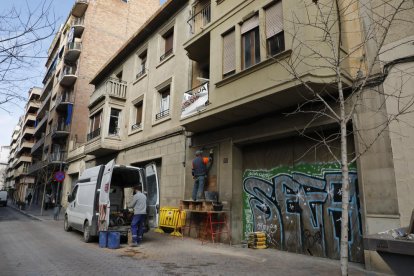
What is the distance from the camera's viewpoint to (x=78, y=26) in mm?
31375

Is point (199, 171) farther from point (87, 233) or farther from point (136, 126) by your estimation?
point (136, 126)

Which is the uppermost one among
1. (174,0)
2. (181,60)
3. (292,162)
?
(174,0)

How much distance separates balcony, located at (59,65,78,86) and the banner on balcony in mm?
23213

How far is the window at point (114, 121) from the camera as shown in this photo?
18.9 metres

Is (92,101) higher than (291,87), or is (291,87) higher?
(92,101)

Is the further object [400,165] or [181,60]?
[181,60]

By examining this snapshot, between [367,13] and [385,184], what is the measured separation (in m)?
4.22

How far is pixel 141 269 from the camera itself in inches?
245

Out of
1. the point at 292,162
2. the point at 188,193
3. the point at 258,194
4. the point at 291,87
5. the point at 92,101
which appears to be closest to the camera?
the point at 291,87

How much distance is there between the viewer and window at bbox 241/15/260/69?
9422 millimetres

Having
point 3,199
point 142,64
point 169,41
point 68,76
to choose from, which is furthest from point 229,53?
point 3,199

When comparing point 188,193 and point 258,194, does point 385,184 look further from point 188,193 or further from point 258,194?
point 188,193

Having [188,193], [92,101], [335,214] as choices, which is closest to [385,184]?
[335,214]

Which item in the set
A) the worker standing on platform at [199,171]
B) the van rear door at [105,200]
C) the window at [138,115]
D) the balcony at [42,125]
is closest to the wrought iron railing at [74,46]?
the balcony at [42,125]
